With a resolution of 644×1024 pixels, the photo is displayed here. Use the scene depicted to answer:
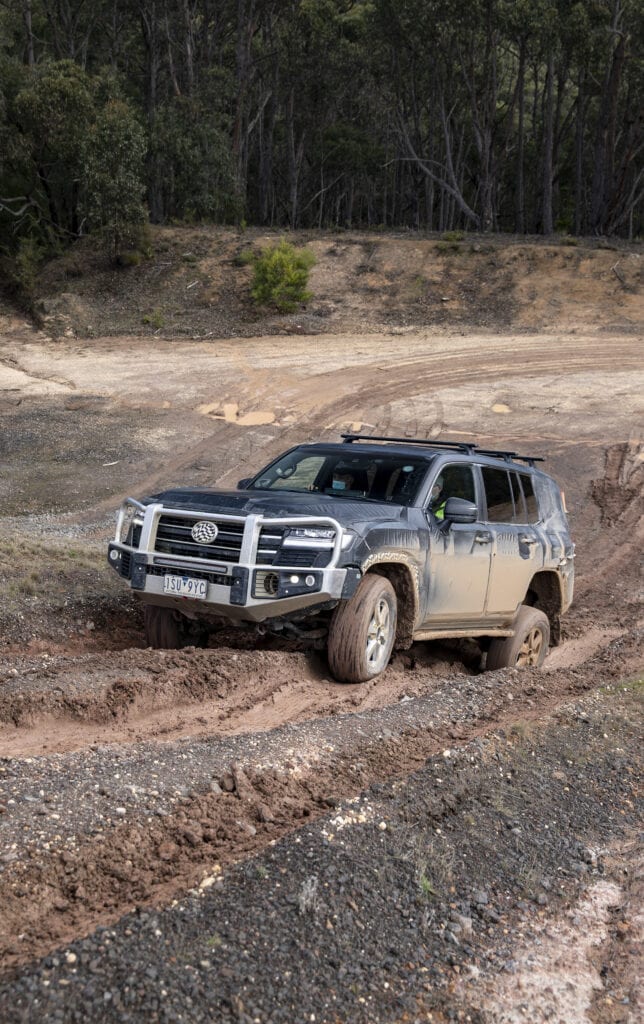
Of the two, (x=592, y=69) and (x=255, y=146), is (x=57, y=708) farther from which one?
(x=255, y=146)

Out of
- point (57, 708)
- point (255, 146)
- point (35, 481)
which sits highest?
point (255, 146)

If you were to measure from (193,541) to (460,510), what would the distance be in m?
2.07

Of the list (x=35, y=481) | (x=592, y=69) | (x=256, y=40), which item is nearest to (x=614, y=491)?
(x=35, y=481)

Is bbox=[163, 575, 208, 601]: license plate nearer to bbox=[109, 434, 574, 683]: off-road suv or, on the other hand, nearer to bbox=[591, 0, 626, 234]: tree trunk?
bbox=[109, 434, 574, 683]: off-road suv

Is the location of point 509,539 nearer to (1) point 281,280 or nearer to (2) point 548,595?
(2) point 548,595

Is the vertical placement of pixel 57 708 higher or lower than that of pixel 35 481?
higher

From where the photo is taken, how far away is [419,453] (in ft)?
28.2

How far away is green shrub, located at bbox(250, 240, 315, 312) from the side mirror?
2393cm

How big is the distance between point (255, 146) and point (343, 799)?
59572 millimetres

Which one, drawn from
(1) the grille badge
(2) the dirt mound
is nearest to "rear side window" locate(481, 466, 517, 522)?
(1) the grille badge

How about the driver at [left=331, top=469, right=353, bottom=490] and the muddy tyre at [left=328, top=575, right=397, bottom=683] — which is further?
the driver at [left=331, top=469, right=353, bottom=490]

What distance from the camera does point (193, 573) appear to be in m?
7.34

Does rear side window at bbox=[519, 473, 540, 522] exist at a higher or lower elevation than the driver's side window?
lower

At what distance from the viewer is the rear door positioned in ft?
29.1
